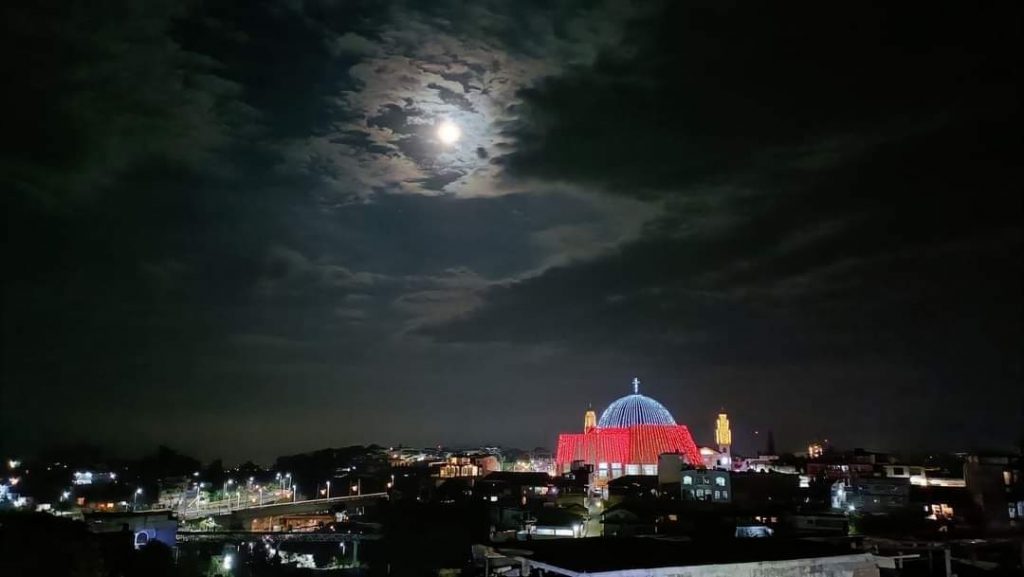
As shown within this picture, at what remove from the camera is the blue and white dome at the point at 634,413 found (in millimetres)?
57062

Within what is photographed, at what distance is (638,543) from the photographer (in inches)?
495

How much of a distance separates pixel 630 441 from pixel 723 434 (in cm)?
1229

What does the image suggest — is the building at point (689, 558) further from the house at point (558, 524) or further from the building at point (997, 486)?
the building at point (997, 486)

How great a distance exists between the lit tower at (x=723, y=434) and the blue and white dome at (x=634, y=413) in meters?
6.16

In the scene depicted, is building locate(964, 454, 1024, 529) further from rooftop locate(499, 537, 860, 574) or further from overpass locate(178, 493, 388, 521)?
overpass locate(178, 493, 388, 521)

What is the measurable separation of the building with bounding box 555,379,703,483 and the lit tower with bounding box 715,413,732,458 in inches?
250

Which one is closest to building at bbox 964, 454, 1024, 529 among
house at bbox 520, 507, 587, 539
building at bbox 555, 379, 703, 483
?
house at bbox 520, 507, 587, 539

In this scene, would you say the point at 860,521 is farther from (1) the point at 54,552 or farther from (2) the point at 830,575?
(1) the point at 54,552

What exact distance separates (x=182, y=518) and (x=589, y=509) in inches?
1152

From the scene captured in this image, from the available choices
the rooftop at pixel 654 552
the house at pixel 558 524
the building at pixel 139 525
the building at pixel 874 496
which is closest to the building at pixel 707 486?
the building at pixel 874 496

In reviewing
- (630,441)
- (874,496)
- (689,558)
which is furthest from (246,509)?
(689,558)

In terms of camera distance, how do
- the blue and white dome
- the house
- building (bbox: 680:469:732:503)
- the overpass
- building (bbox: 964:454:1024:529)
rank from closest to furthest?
the house < building (bbox: 964:454:1024:529) < building (bbox: 680:469:732:503) < the overpass < the blue and white dome

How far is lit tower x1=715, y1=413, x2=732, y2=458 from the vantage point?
202 ft

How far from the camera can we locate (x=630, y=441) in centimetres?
5378
